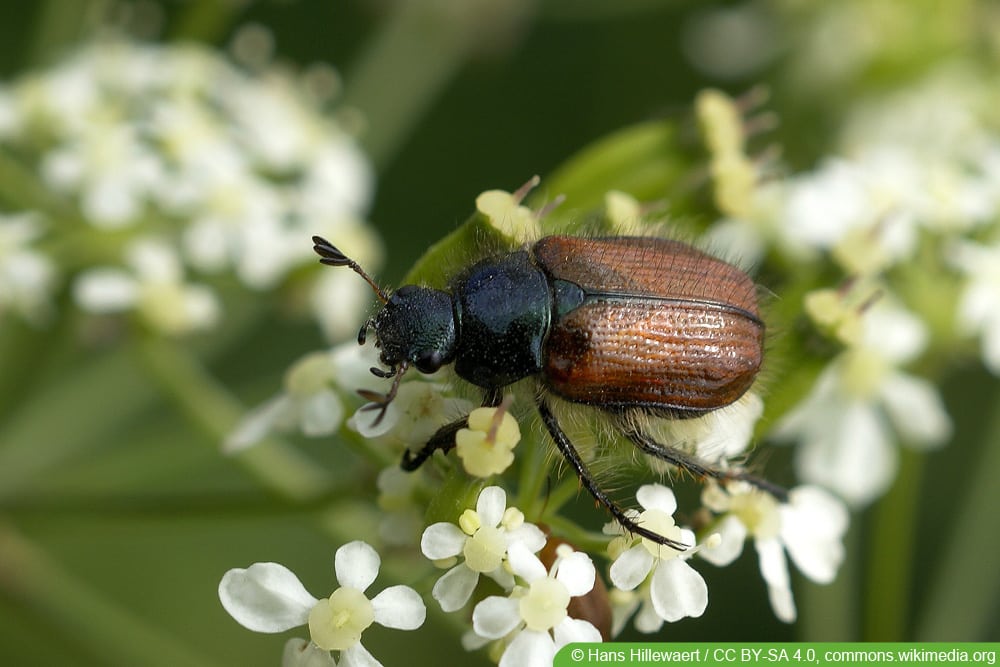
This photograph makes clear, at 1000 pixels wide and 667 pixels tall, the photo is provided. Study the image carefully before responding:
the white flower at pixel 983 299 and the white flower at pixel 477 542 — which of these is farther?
the white flower at pixel 983 299

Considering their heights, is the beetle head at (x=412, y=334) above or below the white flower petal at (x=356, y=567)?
above

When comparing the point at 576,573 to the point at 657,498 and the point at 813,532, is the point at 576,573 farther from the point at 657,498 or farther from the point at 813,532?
A: the point at 813,532

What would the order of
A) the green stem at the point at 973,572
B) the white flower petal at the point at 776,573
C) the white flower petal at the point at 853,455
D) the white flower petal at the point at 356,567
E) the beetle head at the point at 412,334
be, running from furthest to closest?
the green stem at the point at 973,572 → the white flower petal at the point at 853,455 → the white flower petal at the point at 776,573 → the beetle head at the point at 412,334 → the white flower petal at the point at 356,567

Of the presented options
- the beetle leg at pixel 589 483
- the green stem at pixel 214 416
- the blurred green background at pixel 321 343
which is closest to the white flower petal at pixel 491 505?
the beetle leg at pixel 589 483

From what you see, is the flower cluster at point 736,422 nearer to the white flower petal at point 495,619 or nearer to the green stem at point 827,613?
the white flower petal at point 495,619

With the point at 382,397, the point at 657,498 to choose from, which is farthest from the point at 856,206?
the point at 382,397

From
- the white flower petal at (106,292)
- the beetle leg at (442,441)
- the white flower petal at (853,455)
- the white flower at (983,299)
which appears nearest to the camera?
the beetle leg at (442,441)

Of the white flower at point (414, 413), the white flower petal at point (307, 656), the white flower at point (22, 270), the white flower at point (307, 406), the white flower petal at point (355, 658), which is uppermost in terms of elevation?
the white flower at point (22, 270)

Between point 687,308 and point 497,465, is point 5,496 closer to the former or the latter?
point 497,465
